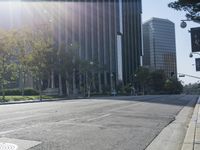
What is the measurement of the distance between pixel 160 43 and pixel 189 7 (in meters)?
146

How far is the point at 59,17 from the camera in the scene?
120438 millimetres

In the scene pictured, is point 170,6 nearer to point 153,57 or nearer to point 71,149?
point 71,149

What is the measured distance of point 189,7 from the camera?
39.8ft

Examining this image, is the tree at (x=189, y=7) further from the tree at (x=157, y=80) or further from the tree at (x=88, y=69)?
the tree at (x=157, y=80)

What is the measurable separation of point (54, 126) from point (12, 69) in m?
51.9

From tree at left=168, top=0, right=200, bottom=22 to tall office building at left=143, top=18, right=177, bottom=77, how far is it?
394 feet

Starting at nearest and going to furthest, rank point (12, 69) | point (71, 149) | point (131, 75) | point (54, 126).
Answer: point (71, 149) < point (54, 126) < point (12, 69) < point (131, 75)

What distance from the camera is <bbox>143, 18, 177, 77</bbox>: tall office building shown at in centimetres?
14638

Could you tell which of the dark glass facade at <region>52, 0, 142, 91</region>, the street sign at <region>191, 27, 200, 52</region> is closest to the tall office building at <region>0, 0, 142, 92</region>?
the dark glass facade at <region>52, 0, 142, 91</region>

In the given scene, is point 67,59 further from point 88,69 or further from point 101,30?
point 101,30

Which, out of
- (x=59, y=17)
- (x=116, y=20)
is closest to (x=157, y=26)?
(x=116, y=20)

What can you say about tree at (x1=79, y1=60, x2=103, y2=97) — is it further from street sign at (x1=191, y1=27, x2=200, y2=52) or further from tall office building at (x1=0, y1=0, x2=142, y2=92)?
street sign at (x1=191, y1=27, x2=200, y2=52)

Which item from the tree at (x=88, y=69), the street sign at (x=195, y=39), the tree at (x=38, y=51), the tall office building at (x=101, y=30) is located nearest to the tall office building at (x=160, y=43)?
the tall office building at (x=101, y=30)

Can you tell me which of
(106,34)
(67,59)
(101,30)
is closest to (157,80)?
(106,34)
